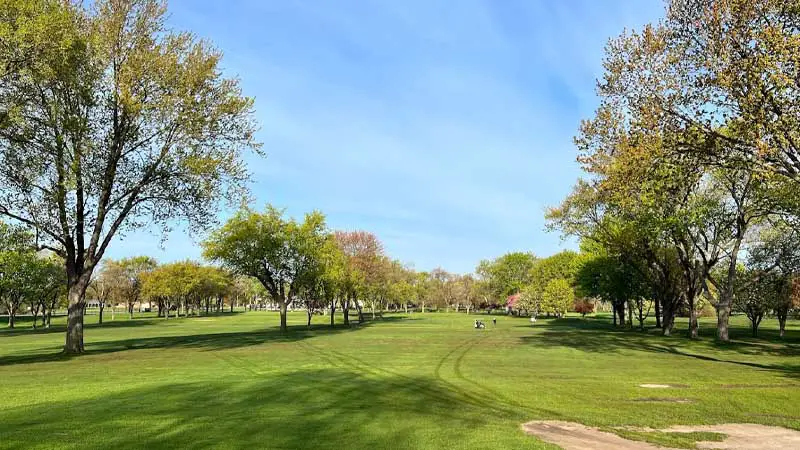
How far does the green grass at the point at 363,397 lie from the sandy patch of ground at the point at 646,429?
1.76 ft

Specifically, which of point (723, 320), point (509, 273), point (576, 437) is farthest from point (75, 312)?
point (509, 273)

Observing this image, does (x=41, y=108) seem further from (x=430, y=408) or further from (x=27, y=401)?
(x=430, y=408)

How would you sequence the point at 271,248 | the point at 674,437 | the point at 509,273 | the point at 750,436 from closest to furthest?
the point at 674,437 → the point at 750,436 → the point at 271,248 → the point at 509,273

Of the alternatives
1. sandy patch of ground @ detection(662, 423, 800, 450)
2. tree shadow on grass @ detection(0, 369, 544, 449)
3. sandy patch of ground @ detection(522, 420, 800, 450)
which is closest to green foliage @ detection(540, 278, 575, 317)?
tree shadow on grass @ detection(0, 369, 544, 449)

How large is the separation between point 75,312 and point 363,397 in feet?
81.4

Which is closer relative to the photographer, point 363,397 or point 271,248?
point 363,397

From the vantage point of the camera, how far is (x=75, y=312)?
32656 millimetres

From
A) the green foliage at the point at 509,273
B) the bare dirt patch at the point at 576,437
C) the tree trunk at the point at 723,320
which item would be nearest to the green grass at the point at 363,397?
the bare dirt patch at the point at 576,437

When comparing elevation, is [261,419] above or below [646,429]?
above

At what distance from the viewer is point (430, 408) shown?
14.5 meters

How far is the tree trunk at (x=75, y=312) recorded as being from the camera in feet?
107

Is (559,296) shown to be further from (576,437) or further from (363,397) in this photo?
(576,437)

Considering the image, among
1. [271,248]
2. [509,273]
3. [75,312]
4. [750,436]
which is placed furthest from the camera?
[509,273]

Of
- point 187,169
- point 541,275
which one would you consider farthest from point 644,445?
point 541,275
